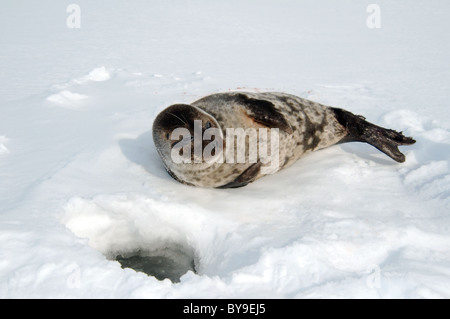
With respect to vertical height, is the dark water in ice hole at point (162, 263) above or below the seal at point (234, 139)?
below

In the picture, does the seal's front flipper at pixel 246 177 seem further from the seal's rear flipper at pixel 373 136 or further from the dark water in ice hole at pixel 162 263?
the seal's rear flipper at pixel 373 136

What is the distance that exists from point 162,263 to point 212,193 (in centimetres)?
67

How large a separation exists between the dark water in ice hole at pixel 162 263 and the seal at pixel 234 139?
0.63m

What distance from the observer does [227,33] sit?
8523 mm

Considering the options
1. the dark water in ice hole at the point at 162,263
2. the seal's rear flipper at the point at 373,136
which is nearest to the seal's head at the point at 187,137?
the dark water in ice hole at the point at 162,263

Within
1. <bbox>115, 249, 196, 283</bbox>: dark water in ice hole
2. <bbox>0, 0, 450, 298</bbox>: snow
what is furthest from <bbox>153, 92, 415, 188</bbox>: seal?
<bbox>115, 249, 196, 283</bbox>: dark water in ice hole

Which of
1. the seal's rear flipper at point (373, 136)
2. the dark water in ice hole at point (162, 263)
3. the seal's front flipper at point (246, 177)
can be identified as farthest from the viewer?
the seal's rear flipper at point (373, 136)

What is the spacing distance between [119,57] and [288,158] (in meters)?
4.45

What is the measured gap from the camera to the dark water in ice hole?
236 centimetres

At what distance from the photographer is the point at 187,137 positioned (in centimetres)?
293

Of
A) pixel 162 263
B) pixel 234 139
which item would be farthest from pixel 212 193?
pixel 162 263

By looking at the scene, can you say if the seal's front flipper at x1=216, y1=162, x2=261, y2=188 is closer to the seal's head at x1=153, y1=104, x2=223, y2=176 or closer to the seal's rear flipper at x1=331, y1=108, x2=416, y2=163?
the seal's head at x1=153, y1=104, x2=223, y2=176

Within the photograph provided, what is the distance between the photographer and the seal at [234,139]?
2.87 metres
